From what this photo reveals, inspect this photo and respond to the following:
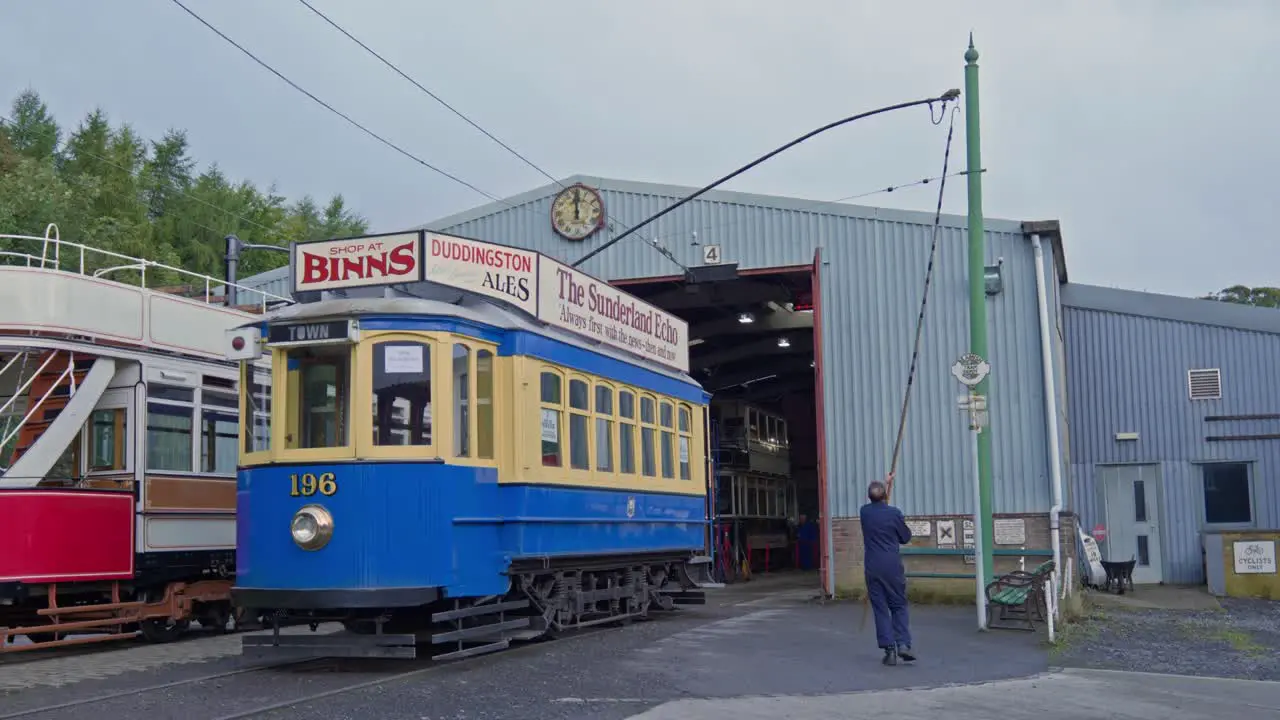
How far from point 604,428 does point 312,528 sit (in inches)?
157

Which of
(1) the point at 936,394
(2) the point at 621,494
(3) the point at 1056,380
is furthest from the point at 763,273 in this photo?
(2) the point at 621,494

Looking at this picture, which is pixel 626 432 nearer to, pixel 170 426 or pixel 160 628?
pixel 170 426

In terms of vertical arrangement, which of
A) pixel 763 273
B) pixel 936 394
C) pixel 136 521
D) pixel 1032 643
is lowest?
pixel 1032 643

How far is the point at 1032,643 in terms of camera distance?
12695 millimetres

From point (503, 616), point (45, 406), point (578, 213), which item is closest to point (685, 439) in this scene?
point (503, 616)

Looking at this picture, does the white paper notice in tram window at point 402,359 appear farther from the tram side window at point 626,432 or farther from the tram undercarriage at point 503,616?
the tram side window at point 626,432

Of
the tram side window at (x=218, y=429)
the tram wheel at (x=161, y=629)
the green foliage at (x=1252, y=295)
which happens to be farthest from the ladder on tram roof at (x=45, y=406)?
the green foliage at (x=1252, y=295)

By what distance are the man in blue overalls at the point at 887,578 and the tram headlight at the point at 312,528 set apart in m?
4.28

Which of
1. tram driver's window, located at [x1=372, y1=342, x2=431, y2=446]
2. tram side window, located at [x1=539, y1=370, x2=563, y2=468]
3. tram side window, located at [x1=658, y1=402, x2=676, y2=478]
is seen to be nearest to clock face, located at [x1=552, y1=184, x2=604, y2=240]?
tram side window, located at [x1=658, y1=402, x2=676, y2=478]

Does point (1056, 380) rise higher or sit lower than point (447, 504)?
higher

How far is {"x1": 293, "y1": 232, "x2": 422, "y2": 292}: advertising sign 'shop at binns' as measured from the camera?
11.3 metres

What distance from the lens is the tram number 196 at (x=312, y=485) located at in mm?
10477

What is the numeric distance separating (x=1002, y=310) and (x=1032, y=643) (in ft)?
23.9

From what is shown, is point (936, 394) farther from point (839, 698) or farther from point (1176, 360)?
point (839, 698)
